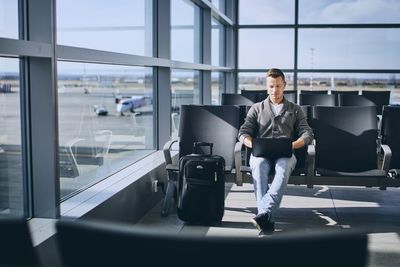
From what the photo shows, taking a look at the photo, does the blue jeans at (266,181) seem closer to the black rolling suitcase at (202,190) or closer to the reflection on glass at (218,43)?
the black rolling suitcase at (202,190)

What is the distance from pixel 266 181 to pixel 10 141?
2023 millimetres

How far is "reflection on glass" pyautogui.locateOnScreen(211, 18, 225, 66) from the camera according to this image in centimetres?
888

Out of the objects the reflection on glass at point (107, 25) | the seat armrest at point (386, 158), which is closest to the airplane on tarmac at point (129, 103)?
the reflection on glass at point (107, 25)

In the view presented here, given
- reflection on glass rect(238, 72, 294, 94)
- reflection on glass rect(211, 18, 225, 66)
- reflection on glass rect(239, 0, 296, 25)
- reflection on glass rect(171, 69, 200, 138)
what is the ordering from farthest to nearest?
1. reflection on glass rect(238, 72, 294, 94)
2. reflection on glass rect(239, 0, 296, 25)
3. reflection on glass rect(211, 18, 225, 66)
4. reflection on glass rect(171, 69, 200, 138)

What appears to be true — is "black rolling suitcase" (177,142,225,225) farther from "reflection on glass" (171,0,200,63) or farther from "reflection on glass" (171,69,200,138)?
"reflection on glass" (171,0,200,63)

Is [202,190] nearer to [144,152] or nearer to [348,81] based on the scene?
[144,152]

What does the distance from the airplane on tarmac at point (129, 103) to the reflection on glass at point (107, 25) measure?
14.8 inches

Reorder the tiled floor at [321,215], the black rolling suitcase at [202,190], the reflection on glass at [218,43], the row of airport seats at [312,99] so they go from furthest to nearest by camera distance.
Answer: the reflection on glass at [218,43]
the row of airport seats at [312,99]
the black rolling suitcase at [202,190]
the tiled floor at [321,215]

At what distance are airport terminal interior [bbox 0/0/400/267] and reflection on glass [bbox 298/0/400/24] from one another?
8.81 ft

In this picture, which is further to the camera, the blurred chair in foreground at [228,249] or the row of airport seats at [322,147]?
the row of airport seats at [322,147]

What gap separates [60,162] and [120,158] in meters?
1.30

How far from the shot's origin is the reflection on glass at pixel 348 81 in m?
9.88

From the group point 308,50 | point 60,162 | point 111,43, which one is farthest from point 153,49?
point 308,50

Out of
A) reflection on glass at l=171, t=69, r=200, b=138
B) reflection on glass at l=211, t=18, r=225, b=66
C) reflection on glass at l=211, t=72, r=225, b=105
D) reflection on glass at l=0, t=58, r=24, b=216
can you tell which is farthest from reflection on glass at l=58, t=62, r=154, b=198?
reflection on glass at l=211, t=18, r=225, b=66
